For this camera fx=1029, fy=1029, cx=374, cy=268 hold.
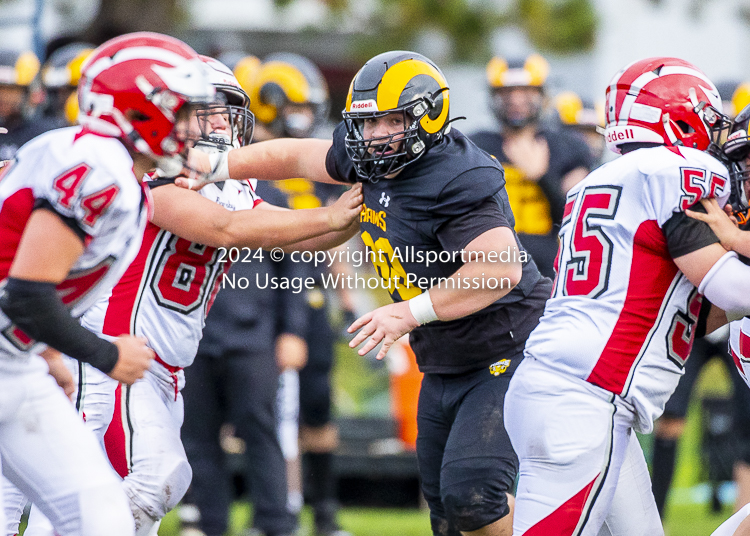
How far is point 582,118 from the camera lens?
817 centimetres

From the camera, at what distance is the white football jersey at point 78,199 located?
2.80 metres

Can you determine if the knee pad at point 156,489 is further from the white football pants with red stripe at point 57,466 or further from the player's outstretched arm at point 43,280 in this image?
the player's outstretched arm at point 43,280

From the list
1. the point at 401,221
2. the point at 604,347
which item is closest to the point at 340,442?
the point at 401,221

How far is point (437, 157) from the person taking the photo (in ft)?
12.3

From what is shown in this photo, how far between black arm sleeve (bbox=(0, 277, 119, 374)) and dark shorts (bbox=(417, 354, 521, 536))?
4.46ft

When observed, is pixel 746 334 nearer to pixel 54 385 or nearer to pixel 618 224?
pixel 618 224

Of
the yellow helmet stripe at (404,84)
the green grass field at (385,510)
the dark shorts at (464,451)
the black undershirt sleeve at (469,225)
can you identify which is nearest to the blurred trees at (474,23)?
the green grass field at (385,510)

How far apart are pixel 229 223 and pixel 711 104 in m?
1.70

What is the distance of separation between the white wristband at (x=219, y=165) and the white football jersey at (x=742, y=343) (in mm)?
1912

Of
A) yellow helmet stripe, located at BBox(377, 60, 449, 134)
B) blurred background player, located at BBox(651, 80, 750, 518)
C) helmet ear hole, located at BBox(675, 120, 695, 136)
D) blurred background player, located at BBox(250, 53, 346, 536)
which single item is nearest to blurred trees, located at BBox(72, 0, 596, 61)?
blurred background player, located at BBox(250, 53, 346, 536)

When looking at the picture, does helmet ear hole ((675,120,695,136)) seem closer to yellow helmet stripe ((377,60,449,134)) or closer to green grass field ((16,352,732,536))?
yellow helmet stripe ((377,60,449,134))

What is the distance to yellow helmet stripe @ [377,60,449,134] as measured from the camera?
3627 mm

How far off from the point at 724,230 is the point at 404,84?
1230 millimetres

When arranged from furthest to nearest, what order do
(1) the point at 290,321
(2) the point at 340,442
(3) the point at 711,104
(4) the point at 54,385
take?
(2) the point at 340,442
(1) the point at 290,321
(3) the point at 711,104
(4) the point at 54,385
